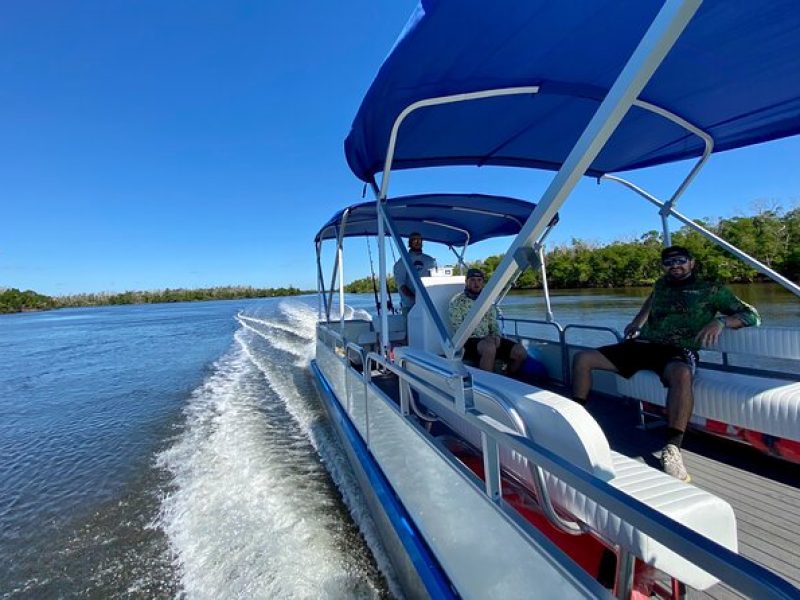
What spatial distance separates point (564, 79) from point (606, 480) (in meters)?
2.11

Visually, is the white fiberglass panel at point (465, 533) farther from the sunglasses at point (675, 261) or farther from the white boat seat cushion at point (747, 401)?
the sunglasses at point (675, 261)

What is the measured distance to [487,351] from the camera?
12.0ft

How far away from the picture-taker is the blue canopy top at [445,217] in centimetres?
476

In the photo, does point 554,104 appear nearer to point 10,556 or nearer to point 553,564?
point 553,564

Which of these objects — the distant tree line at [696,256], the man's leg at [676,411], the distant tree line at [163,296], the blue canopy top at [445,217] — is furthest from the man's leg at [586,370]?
the distant tree line at [163,296]

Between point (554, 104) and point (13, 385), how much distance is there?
13.9 m

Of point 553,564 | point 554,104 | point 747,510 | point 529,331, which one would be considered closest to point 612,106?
point 553,564

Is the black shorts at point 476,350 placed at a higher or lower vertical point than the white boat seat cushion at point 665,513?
higher

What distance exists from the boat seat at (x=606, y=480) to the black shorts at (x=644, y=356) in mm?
1303

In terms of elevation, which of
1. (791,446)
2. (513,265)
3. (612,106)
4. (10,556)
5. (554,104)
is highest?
(554,104)

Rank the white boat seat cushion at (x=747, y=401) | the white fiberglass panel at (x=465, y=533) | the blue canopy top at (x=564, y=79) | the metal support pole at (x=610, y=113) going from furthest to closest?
the white boat seat cushion at (x=747, y=401), the blue canopy top at (x=564, y=79), the white fiberglass panel at (x=465, y=533), the metal support pole at (x=610, y=113)

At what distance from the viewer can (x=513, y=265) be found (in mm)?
1527

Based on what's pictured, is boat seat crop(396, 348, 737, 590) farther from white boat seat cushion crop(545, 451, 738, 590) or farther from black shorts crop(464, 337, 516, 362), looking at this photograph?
black shorts crop(464, 337, 516, 362)

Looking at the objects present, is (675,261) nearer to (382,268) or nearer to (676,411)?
(676,411)
